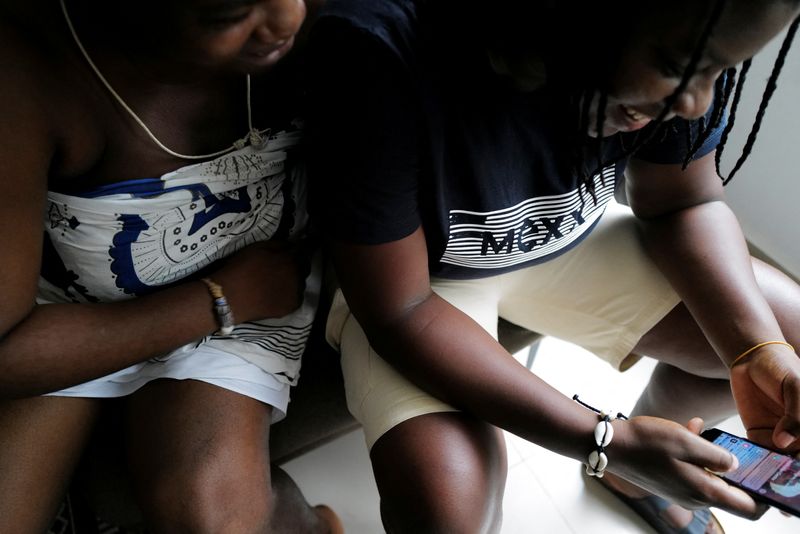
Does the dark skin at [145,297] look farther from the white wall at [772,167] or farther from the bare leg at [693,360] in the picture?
the white wall at [772,167]

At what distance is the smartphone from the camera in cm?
74

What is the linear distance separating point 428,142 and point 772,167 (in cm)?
104

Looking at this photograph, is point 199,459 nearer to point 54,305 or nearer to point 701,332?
point 54,305

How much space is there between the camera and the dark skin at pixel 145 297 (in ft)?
1.82

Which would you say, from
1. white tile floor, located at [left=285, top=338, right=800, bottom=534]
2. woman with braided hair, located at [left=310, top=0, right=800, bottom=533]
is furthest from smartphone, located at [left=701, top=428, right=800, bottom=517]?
white tile floor, located at [left=285, top=338, right=800, bottom=534]

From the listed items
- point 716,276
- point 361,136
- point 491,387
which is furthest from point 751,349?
point 361,136

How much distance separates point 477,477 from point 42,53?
65 cm

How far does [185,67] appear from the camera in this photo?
0.58 m

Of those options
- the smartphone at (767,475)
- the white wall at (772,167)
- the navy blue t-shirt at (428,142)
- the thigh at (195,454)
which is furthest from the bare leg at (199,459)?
the white wall at (772,167)

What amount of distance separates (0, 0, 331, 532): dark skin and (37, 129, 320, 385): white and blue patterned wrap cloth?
0.02 meters

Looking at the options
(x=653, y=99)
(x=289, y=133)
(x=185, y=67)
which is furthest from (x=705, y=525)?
(x=185, y=67)

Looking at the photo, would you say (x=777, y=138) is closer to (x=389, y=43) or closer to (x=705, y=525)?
(x=705, y=525)

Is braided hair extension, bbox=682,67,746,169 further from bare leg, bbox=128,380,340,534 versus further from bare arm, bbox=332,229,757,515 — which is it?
bare leg, bbox=128,380,340,534

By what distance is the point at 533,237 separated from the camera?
838 millimetres
